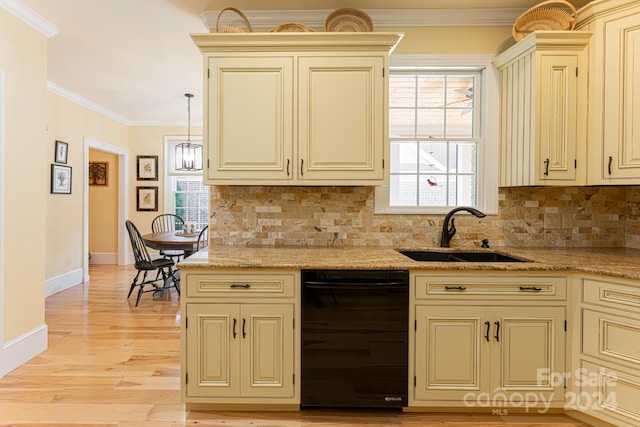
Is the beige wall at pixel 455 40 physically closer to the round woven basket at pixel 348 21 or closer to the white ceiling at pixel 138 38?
the white ceiling at pixel 138 38

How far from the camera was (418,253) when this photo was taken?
2656 mm

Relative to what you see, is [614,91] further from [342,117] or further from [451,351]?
[451,351]

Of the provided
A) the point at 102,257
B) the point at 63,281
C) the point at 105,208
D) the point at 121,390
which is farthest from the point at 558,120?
the point at 102,257

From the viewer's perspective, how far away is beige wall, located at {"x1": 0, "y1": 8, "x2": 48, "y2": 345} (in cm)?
260

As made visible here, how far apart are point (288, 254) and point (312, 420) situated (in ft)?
3.17

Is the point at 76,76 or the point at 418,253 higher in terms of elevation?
the point at 76,76

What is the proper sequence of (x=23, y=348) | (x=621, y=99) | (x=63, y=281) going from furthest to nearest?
1. (x=63, y=281)
2. (x=23, y=348)
3. (x=621, y=99)

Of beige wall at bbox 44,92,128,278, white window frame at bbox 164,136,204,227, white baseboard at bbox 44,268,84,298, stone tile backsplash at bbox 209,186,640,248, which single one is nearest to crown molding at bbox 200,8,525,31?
stone tile backsplash at bbox 209,186,640,248

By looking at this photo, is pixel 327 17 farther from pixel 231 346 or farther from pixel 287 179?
pixel 231 346

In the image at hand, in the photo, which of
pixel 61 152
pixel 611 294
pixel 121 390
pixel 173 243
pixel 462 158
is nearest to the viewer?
pixel 611 294

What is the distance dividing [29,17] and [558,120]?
12.7 feet

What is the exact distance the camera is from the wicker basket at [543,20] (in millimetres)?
2436

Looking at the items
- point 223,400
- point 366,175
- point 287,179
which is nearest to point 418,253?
point 366,175

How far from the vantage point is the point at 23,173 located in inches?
108
